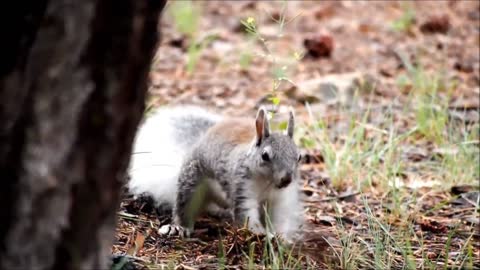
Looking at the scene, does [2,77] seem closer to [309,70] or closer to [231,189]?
[231,189]

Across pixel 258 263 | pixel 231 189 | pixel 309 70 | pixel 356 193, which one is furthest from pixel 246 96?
pixel 258 263

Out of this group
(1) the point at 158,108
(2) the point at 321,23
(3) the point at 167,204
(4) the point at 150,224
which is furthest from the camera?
(2) the point at 321,23

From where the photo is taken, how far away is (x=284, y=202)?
349 centimetres

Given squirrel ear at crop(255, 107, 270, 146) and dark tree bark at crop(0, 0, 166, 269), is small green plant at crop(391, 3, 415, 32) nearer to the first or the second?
squirrel ear at crop(255, 107, 270, 146)

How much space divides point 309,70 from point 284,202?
2.96 metres

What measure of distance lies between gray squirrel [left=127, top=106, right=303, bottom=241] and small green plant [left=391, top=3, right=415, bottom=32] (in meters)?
3.67

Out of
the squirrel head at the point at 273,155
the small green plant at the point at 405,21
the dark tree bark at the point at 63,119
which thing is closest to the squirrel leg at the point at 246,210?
the squirrel head at the point at 273,155

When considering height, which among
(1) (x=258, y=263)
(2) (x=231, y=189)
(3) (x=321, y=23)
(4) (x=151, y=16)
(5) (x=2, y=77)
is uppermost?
(3) (x=321, y=23)

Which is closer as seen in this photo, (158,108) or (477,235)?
(477,235)

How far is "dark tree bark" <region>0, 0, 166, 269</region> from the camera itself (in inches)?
61.4

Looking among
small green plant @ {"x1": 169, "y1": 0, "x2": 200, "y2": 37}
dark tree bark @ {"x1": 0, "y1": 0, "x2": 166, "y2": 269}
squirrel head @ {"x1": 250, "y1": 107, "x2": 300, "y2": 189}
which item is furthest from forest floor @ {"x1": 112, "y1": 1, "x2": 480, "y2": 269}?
dark tree bark @ {"x1": 0, "y1": 0, "x2": 166, "y2": 269}

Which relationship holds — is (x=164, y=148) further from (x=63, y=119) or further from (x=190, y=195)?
(x=63, y=119)

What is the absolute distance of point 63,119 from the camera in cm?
156

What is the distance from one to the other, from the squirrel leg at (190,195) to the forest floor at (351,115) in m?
0.09
